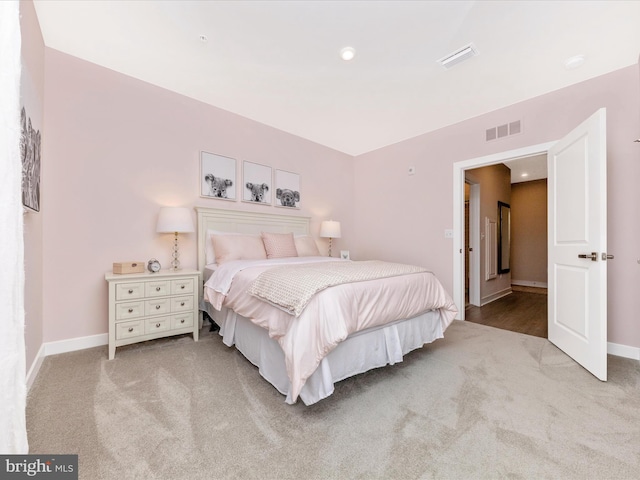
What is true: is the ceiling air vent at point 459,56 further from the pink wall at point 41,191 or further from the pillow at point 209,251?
the pink wall at point 41,191

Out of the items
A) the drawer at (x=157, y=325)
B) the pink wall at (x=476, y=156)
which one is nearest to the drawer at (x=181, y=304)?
the drawer at (x=157, y=325)

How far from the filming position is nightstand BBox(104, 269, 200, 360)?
229 cm

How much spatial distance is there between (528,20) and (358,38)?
1.23m

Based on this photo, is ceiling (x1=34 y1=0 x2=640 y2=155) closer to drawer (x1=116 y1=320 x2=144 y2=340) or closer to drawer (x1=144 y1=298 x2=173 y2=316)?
drawer (x1=144 y1=298 x2=173 y2=316)

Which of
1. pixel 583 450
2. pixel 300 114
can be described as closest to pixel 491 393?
pixel 583 450

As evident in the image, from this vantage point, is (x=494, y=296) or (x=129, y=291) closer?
(x=129, y=291)

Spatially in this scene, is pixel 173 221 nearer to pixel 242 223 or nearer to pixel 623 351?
pixel 242 223

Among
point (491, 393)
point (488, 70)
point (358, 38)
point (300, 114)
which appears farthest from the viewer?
point (300, 114)

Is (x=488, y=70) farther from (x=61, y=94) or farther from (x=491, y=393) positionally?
(x=61, y=94)

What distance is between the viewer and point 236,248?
3.02 meters

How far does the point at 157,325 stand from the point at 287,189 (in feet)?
7.80

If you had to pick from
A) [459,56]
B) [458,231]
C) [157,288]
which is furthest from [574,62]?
[157,288]

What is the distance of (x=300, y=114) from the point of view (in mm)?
3453

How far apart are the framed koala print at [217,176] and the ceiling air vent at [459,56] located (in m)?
2.52
